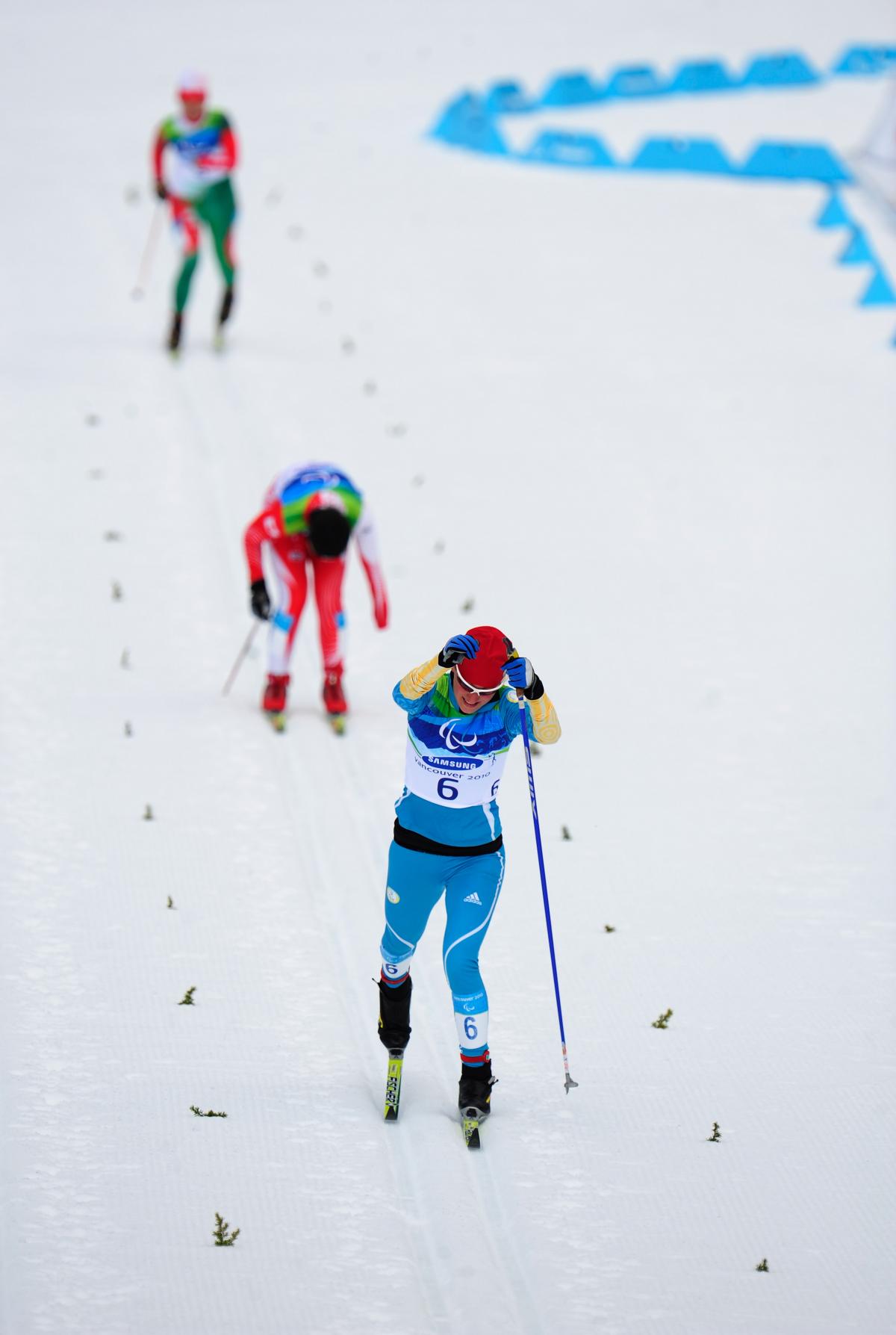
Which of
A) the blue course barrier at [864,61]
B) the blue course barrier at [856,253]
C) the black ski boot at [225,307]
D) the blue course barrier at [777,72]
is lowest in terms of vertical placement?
the black ski boot at [225,307]

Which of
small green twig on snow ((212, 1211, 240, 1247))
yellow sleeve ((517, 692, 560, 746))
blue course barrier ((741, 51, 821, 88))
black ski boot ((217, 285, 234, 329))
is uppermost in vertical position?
blue course barrier ((741, 51, 821, 88))

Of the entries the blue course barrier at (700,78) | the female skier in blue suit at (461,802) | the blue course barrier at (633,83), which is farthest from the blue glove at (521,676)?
the blue course barrier at (700,78)

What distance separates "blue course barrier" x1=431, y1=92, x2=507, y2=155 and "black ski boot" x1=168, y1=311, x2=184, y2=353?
6.75 m

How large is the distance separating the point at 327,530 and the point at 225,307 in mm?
5500

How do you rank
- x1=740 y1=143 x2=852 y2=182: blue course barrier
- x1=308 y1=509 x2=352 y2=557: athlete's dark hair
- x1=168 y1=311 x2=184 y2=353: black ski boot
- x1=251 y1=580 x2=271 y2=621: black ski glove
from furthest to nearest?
1. x1=740 y1=143 x2=852 y2=182: blue course barrier
2. x1=168 y1=311 x2=184 y2=353: black ski boot
3. x1=251 y1=580 x2=271 y2=621: black ski glove
4. x1=308 y1=509 x2=352 y2=557: athlete's dark hair

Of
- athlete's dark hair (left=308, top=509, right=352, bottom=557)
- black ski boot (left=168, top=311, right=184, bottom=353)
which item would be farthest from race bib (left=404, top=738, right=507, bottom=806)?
black ski boot (left=168, top=311, right=184, bottom=353)

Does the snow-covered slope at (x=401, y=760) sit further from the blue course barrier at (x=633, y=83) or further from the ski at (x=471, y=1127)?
the blue course barrier at (x=633, y=83)

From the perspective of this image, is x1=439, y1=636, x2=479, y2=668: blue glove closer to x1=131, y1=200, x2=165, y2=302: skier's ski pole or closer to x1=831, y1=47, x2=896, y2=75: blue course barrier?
x1=131, y1=200, x2=165, y2=302: skier's ski pole

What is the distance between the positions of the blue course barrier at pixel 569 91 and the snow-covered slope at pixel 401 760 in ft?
8.41

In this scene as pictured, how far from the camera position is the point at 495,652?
562 centimetres

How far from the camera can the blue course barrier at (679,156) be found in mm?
18375

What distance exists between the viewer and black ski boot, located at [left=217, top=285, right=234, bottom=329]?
43.4 feet

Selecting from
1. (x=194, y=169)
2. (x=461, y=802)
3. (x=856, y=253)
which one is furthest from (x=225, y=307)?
(x=461, y=802)

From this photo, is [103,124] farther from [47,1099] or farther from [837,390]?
[47,1099]
